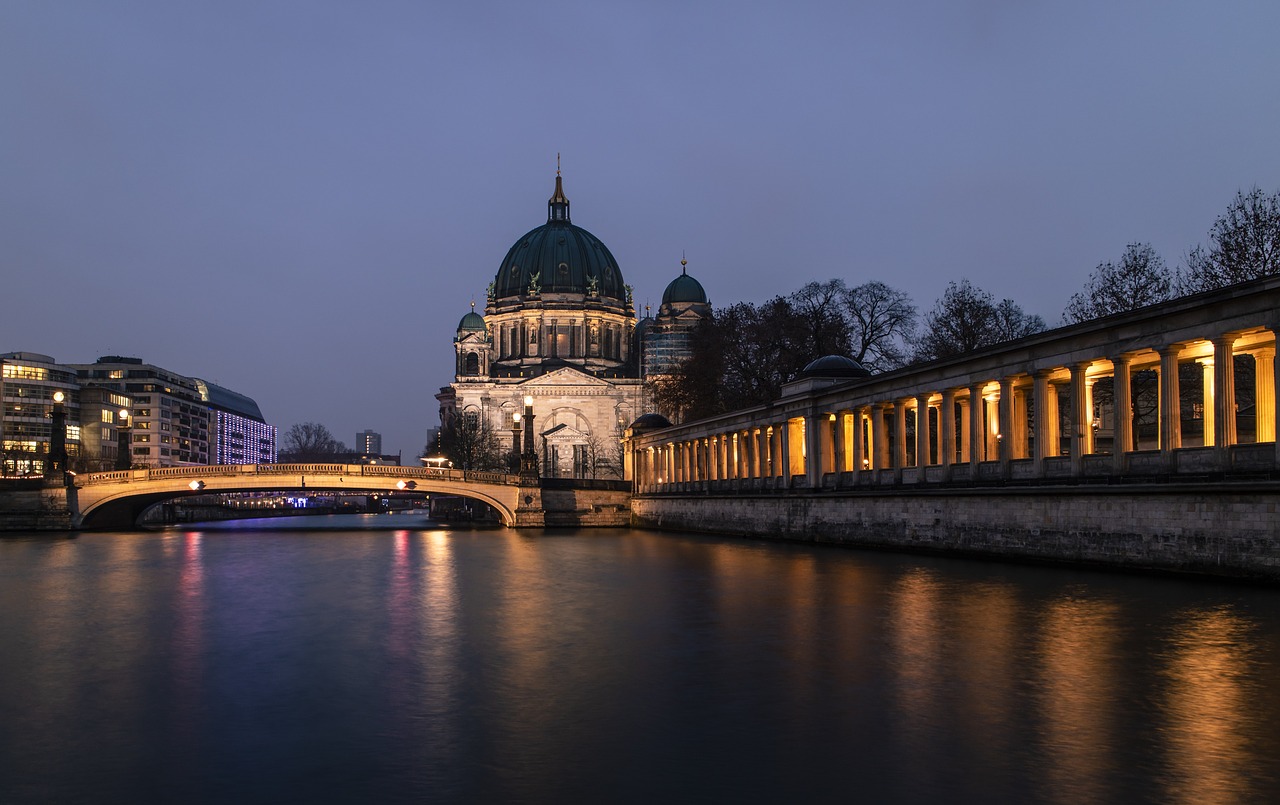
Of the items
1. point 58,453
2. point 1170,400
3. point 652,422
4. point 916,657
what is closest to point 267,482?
point 58,453

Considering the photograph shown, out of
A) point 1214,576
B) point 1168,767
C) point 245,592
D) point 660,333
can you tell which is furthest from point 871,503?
point 660,333

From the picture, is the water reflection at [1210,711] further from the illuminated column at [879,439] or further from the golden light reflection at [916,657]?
the illuminated column at [879,439]

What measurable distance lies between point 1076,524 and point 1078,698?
69.2ft

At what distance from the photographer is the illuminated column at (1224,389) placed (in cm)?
3053

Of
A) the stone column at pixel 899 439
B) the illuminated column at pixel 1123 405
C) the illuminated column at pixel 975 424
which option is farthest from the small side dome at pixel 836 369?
the illuminated column at pixel 1123 405

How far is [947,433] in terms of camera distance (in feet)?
148

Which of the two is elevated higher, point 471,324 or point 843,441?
point 471,324

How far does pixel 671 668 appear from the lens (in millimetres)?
17453

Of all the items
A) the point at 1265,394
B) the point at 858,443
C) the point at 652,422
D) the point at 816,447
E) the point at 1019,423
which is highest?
the point at 652,422

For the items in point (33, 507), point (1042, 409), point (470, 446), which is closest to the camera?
point (1042, 409)

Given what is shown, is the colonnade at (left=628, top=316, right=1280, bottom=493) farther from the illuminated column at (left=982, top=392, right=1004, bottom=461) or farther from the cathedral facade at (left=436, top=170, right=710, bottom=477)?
the cathedral facade at (left=436, top=170, right=710, bottom=477)

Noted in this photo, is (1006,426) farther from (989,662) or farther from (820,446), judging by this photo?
(989,662)

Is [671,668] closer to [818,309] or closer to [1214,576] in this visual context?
[1214,576]

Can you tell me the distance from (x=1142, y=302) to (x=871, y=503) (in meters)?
20.9
